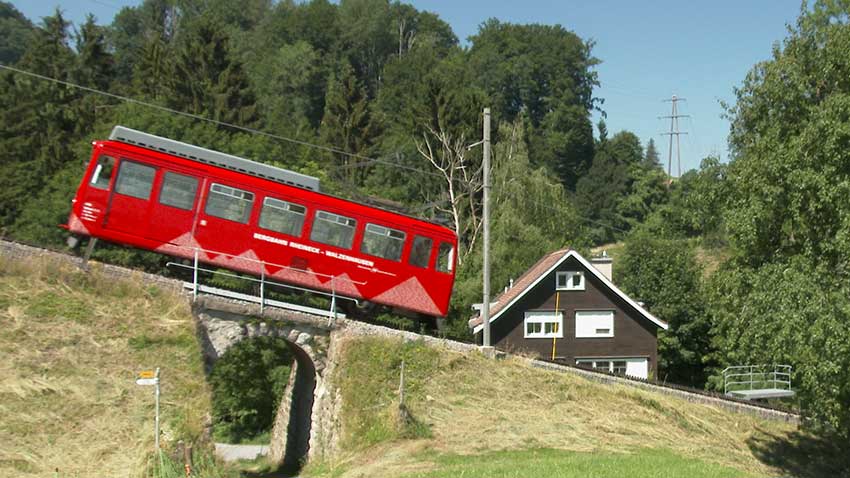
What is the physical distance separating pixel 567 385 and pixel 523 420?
2.68m

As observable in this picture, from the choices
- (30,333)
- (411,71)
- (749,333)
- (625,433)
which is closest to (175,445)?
(30,333)

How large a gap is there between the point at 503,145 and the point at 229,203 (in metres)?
34.5

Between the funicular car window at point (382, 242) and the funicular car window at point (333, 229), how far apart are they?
1.34 feet

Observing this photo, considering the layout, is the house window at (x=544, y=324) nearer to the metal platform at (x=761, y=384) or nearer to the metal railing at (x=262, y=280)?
the metal platform at (x=761, y=384)

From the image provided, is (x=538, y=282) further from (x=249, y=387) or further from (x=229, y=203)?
(x=229, y=203)

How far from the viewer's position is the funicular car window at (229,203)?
22.0m

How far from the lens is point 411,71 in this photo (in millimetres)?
94438

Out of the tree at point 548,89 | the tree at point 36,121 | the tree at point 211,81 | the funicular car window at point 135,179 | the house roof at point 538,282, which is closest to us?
the funicular car window at point 135,179

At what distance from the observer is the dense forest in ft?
66.2

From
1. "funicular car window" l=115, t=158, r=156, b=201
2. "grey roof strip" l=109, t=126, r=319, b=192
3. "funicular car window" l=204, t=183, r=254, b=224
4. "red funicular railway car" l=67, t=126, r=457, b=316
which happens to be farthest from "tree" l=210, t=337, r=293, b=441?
"funicular car window" l=115, t=158, r=156, b=201

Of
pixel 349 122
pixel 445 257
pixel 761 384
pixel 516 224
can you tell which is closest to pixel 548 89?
pixel 349 122

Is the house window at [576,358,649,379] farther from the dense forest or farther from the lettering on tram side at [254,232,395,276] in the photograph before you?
the lettering on tram side at [254,232,395,276]

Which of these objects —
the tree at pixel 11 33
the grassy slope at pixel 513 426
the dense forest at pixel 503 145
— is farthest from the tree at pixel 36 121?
the tree at pixel 11 33

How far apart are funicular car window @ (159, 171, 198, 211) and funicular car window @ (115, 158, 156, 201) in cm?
33
